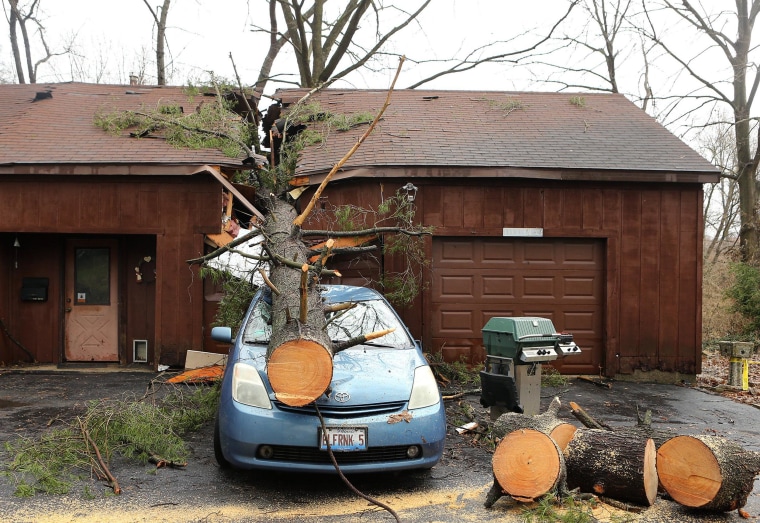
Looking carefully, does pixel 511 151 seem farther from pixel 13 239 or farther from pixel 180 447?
pixel 13 239

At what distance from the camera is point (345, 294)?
6641 millimetres

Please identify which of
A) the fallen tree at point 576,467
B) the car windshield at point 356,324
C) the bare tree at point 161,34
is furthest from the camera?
the bare tree at point 161,34

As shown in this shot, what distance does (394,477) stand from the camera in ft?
17.1

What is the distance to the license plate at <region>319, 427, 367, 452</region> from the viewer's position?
452cm

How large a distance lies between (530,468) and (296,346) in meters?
1.82

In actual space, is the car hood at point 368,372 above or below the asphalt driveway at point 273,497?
above

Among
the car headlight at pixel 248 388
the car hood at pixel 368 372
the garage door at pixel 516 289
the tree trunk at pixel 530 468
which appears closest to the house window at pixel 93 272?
the garage door at pixel 516 289

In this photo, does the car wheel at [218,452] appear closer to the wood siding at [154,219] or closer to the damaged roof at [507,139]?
the wood siding at [154,219]

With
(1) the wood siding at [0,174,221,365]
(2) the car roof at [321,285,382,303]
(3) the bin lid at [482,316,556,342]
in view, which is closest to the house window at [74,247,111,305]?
(1) the wood siding at [0,174,221,365]

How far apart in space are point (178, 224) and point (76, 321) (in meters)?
2.44

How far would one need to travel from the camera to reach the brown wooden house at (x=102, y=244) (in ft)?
33.8

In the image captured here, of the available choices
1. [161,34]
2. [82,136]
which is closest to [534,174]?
[82,136]

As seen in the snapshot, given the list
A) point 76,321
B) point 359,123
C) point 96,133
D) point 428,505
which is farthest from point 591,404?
point 96,133

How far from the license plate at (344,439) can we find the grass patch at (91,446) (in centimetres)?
160
